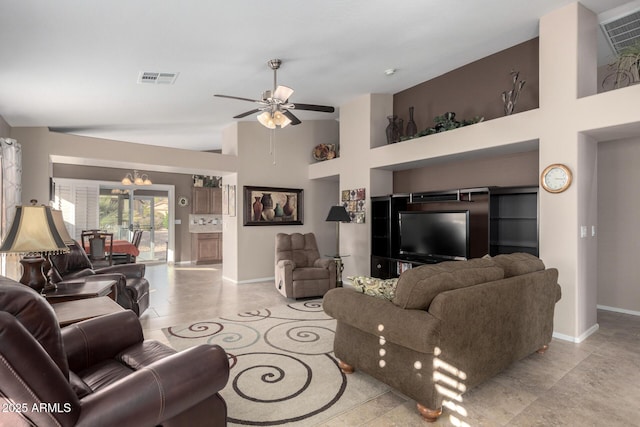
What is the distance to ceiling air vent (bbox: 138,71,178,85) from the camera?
3893 millimetres

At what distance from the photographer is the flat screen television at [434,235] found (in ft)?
15.0

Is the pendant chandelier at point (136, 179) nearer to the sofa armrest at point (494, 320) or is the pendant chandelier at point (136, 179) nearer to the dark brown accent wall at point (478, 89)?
the dark brown accent wall at point (478, 89)

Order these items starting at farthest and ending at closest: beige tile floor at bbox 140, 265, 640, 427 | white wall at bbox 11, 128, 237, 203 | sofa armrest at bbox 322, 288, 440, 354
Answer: white wall at bbox 11, 128, 237, 203
beige tile floor at bbox 140, 265, 640, 427
sofa armrest at bbox 322, 288, 440, 354

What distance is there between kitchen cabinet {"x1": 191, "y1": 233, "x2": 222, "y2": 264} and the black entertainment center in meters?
5.00

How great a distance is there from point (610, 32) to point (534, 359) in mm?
3693

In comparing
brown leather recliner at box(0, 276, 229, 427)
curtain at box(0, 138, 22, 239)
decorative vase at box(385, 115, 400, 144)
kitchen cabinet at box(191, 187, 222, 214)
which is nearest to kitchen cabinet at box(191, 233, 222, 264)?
kitchen cabinet at box(191, 187, 222, 214)

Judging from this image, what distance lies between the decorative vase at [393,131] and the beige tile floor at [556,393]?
3418mm

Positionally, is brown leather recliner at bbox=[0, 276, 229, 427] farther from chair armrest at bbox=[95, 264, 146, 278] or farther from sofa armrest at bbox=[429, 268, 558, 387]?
chair armrest at bbox=[95, 264, 146, 278]

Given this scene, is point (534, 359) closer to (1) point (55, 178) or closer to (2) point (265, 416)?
(2) point (265, 416)

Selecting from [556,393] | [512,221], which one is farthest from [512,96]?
[556,393]

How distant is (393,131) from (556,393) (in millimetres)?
4064

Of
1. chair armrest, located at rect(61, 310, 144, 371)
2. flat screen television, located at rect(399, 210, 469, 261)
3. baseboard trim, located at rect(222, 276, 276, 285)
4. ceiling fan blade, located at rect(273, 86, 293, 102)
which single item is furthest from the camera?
baseboard trim, located at rect(222, 276, 276, 285)

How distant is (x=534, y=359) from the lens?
2.96 meters

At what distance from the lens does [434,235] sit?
16.1ft
